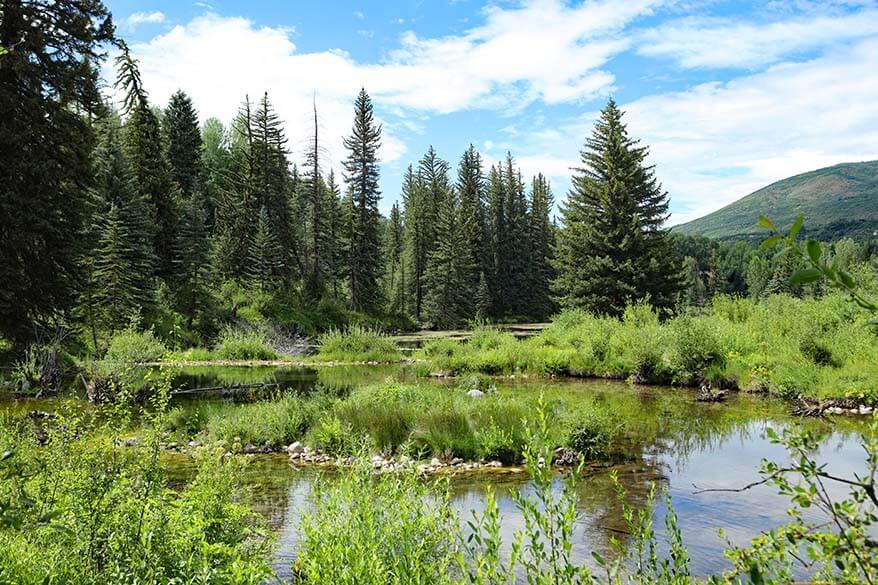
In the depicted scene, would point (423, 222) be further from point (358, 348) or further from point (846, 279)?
point (846, 279)

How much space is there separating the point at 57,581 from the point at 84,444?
229 centimetres

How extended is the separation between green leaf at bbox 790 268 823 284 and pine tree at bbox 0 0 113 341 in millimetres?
17469

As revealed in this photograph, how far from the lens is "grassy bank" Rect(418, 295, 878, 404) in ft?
54.3

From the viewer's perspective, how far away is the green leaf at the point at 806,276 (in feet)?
4.58

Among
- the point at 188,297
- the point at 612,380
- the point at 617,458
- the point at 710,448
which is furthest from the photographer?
the point at 188,297

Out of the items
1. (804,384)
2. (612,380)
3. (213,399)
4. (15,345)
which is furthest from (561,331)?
(15,345)

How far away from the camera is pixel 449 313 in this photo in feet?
199

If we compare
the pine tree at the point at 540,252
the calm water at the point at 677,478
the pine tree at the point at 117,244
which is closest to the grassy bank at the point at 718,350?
the calm water at the point at 677,478

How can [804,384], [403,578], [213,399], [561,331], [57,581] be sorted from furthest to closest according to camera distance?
[561,331] → [213,399] → [804,384] → [57,581] → [403,578]

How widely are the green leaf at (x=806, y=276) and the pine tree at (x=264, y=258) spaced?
46084 mm

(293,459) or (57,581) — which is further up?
(57,581)

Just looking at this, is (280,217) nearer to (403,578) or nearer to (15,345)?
(15,345)

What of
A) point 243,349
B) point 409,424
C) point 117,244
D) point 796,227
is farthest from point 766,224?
point 243,349

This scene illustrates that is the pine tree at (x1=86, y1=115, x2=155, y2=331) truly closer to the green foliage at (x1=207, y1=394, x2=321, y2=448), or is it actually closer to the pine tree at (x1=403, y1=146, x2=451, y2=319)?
the green foliage at (x1=207, y1=394, x2=321, y2=448)
